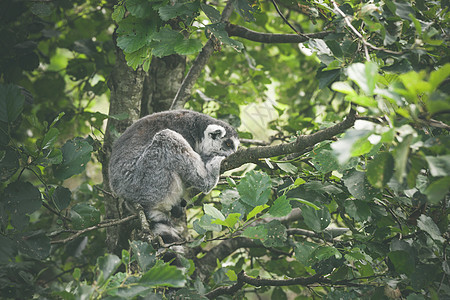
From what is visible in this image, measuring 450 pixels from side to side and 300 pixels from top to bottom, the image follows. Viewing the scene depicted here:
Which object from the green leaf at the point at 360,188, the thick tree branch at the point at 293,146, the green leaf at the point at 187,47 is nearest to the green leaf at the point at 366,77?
the thick tree branch at the point at 293,146

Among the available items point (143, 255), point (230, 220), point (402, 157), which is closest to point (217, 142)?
point (230, 220)

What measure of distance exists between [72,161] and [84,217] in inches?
16.6

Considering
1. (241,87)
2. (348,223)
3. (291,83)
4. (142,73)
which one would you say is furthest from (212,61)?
(348,223)

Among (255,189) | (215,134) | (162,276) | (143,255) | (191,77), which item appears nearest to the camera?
(162,276)

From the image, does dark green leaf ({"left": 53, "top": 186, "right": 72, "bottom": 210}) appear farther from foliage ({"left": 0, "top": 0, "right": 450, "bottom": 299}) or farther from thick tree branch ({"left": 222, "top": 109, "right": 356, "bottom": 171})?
thick tree branch ({"left": 222, "top": 109, "right": 356, "bottom": 171})

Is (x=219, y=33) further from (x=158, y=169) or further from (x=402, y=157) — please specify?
(x=402, y=157)

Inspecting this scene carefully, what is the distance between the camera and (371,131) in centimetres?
145

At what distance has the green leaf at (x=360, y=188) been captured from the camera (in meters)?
2.39

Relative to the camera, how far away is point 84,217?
8.90ft

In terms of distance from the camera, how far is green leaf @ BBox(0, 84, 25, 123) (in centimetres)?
226

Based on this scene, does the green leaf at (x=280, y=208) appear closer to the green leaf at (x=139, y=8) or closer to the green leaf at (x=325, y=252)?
the green leaf at (x=325, y=252)

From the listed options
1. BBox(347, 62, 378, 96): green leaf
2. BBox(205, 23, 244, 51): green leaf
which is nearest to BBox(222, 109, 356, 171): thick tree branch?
BBox(347, 62, 378, 96): green leaf

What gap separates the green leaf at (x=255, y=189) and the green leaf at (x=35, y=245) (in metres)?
1.28

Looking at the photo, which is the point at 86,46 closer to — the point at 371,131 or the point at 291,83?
the point at 291,83
